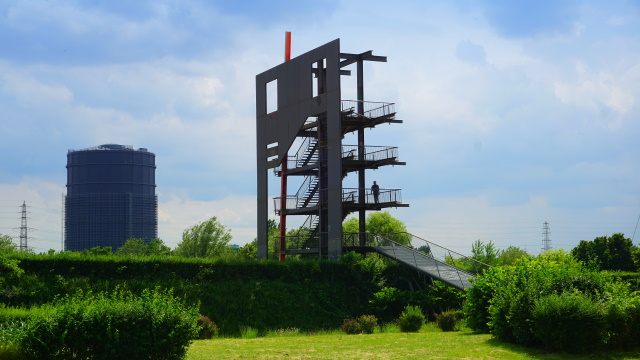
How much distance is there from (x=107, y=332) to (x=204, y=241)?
58.8 m

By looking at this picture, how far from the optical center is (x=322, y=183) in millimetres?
47906

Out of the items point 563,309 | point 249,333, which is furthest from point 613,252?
point 563,309

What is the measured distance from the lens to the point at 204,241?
75.6m

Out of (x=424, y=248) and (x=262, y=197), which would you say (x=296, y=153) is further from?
(x=424, y=248)

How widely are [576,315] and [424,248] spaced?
2267 centimetres

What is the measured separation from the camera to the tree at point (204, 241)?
75125 mm

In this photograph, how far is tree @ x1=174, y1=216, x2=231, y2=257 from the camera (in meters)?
75.1

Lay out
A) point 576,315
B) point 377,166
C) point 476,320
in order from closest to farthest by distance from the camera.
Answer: point 576,315 < point 476,320 < point 377,166

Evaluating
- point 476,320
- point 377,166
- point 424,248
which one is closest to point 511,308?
point 476,320

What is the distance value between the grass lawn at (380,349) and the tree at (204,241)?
48.7 meters

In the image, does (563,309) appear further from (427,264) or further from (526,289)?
(427,264)

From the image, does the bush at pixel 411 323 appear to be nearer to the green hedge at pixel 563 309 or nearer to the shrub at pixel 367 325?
the shrub at pixel 367 325

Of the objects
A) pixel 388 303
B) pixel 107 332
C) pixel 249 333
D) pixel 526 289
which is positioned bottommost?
pixel 249 333

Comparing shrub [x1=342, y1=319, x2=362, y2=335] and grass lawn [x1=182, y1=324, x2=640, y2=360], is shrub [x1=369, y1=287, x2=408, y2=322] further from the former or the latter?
grass lawn [x1=182, y1=324, x2=640, y2=360]
